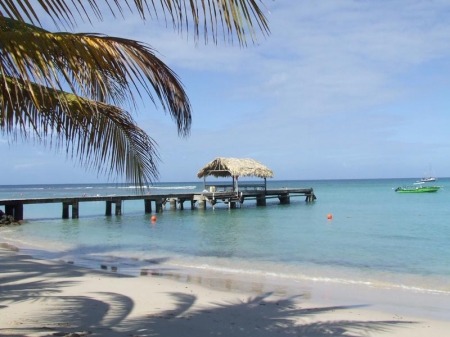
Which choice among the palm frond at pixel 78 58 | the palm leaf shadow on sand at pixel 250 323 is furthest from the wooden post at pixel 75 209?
the palm frond at pixel 78 58

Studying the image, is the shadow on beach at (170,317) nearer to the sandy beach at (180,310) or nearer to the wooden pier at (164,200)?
the sandy beach at (180,310)

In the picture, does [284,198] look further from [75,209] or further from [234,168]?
[75,209]

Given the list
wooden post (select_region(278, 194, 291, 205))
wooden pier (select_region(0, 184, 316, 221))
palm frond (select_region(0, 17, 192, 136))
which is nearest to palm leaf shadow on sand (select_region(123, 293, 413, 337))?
palm frond (select_region(0, 17, 192, 136))

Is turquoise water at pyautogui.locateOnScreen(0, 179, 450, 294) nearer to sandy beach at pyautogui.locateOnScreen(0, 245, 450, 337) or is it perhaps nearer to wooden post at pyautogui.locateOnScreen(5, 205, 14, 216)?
sandy beach at pyautogui.locateOnScreen(0, 245, 450, 337)

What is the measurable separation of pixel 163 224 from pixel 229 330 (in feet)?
57.1

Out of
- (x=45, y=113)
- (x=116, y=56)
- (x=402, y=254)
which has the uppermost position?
(x=116, y=56)

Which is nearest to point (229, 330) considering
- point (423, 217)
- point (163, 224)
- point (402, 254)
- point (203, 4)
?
point (203, 4)

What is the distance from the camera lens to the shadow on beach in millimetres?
4996

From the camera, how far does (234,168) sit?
98.9 feet

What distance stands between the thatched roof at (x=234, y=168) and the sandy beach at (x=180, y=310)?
21.5m

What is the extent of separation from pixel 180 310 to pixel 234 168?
24007 mm

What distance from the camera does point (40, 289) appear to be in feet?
23.7

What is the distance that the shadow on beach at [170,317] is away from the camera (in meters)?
5.00

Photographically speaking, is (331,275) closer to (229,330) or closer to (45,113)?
(229,330)
